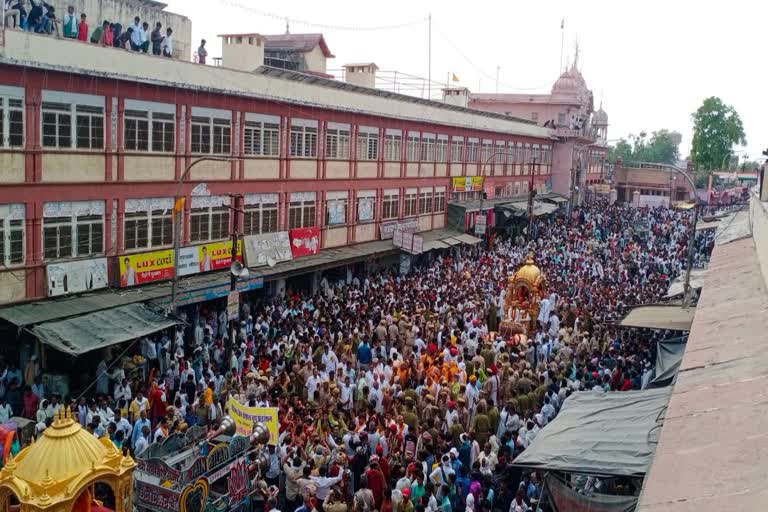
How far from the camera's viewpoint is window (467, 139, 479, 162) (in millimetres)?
39875

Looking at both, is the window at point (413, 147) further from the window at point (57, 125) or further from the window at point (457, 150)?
the window at point (57, 125)

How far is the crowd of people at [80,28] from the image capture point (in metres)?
17.3

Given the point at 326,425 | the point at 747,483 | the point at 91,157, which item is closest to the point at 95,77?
the point at 91,157

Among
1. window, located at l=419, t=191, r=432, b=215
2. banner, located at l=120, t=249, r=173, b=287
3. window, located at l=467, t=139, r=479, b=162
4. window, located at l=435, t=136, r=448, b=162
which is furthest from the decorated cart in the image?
window, located at l=467, t=139, r=479, b=162

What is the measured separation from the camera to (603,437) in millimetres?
9656

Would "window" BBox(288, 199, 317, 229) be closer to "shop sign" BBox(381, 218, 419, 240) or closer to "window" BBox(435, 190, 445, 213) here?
"shop sign" BBox(381, 218, 419, 240)

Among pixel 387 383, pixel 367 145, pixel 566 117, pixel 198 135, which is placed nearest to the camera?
pixel 387 383

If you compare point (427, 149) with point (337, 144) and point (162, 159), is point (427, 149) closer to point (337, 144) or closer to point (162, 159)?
point (337, 144)

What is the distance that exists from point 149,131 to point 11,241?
4812 mm

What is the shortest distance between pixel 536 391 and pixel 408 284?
10.6 m

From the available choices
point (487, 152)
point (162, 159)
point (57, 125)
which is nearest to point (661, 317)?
point (162, 159)

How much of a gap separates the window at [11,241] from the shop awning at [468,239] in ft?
70.6

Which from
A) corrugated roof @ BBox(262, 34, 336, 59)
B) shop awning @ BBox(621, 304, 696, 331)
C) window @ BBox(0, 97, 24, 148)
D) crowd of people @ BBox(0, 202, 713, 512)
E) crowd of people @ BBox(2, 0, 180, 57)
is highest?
corrugated roof @ BBox(262, 34, 336, 59)

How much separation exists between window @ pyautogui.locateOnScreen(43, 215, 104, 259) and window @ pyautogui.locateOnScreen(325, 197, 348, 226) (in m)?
10.2
